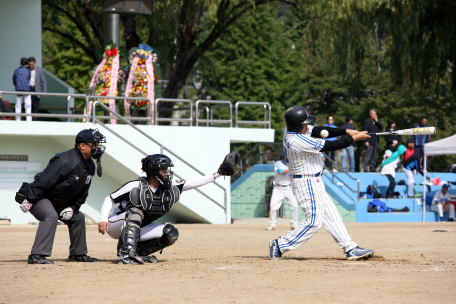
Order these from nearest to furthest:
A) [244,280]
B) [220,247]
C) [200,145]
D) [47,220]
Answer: [244,280] → [47,220] → [220,247] → [200,145]

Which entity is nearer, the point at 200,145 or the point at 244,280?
the point at 244,280

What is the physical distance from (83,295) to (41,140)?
38.1 ft

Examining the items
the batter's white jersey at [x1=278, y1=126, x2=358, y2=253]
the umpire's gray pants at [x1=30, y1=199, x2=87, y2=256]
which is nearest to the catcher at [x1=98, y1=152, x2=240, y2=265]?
the umpire's gray pants at [x1=30, y1=199, x2=87, y2=256]

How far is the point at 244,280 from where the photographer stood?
21.8 ft

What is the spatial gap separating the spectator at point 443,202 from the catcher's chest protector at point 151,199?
13350 millimetres

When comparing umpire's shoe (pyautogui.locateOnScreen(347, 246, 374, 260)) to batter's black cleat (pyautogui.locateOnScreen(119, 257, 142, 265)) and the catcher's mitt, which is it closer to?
the catcher's mitt

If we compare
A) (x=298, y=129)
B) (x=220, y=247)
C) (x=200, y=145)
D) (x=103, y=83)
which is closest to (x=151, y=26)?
(x=103, y=83)

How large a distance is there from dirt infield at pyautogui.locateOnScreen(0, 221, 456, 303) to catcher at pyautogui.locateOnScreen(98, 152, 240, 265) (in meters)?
0.34

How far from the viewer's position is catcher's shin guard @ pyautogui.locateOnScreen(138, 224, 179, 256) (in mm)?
8016

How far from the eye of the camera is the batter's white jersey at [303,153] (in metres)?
8.08

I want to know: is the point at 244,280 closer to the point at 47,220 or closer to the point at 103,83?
the point at 47,220

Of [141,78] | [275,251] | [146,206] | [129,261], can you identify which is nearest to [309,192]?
[275,251]

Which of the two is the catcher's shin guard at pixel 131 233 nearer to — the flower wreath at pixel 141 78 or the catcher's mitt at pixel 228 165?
the catcher's mitt at pixel 228 165

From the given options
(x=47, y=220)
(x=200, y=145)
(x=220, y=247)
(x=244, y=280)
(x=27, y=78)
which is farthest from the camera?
(x=200, y=145)
